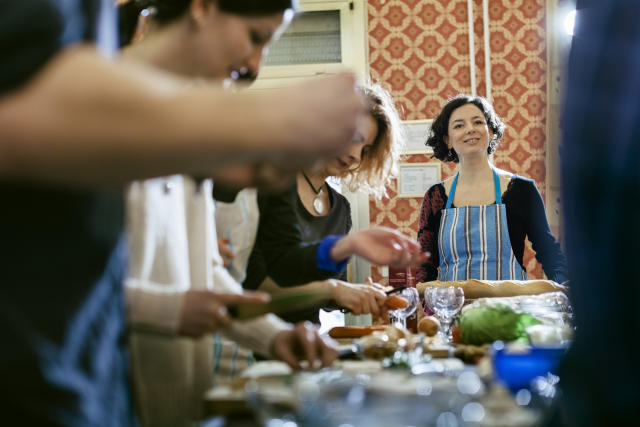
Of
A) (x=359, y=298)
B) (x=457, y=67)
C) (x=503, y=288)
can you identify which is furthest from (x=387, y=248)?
(x=457, y=67)

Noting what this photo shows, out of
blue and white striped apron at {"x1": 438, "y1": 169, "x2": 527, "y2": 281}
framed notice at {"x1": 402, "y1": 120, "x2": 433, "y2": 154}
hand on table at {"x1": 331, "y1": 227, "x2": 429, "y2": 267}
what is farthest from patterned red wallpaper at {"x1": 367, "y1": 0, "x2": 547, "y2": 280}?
hand on table at {"x1": 331, "y1": 227, "x2": 429, "y2": 267}

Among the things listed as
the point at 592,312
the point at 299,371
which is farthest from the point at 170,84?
the point at 299,371

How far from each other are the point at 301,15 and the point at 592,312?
4.37 meters

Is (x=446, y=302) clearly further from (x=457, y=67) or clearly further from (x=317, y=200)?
(x=457, y=67)

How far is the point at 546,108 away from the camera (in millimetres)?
4672

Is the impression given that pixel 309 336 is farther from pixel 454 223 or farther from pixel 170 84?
pixel 454 223

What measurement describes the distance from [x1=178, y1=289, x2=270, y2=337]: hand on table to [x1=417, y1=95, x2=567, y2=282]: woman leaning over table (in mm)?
2438

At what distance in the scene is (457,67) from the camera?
186 inches

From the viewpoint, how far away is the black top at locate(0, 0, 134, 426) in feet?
1.77

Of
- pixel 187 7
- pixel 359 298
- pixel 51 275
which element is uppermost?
pixel 187 7

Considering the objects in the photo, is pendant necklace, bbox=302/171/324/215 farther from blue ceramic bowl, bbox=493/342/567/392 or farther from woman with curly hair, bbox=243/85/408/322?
blue ceramic bowl, bbox=493/342/567/392

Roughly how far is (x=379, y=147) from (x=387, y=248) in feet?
2.85

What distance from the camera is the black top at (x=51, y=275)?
21.3 inches

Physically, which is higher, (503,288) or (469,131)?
(469,131)
